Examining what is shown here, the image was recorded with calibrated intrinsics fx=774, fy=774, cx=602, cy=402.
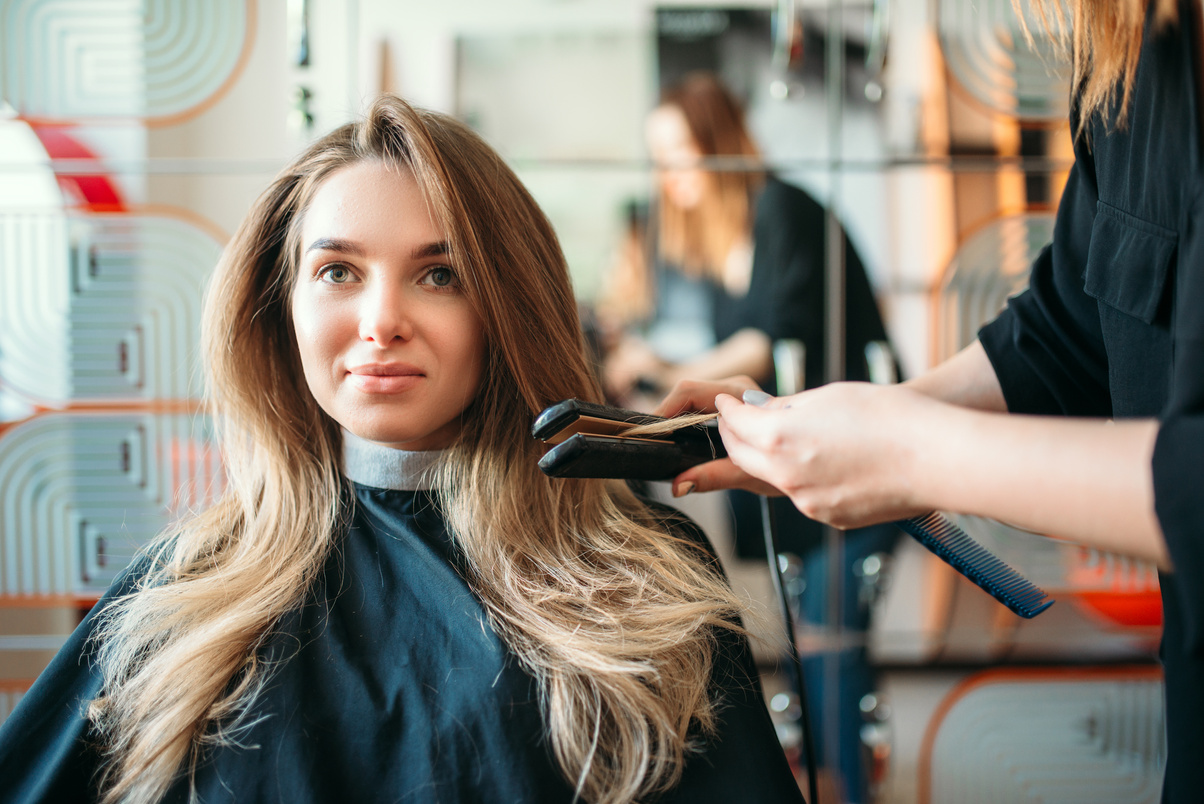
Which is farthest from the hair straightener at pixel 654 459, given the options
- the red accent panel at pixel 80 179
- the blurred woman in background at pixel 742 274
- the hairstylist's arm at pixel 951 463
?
the red accent panel at pixel 80 179

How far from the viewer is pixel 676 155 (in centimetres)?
186

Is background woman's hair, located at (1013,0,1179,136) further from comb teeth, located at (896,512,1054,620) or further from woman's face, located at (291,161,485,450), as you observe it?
woman's face, located at (291,161,485,450)

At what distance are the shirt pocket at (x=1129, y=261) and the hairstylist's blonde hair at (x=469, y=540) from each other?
1.75 feet

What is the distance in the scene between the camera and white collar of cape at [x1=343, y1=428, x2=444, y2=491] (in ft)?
3.33

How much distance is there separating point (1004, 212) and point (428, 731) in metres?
1.78

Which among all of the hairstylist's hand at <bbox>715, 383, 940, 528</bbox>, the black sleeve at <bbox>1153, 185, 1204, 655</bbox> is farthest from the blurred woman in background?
the black sleeve at <bbox>1153, 185, 1204, 655</bbox>

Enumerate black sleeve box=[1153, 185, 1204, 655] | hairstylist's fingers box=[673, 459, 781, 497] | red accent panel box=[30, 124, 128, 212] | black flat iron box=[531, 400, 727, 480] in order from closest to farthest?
1. black sleeve box=[1153, 185, 1204, 655]
2. black flat iron box=[531, 400, 727, 480]
3. hairstylist's fingers box=[673, 459, 781, 497]
4. red accent panel box=[30, 124, 128, 212]

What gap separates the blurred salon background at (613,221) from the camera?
5.84ft

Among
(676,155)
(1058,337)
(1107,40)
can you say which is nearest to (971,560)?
(1058,337)

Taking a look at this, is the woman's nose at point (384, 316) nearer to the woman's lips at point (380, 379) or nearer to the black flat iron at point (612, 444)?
the woman's lips at point (380, 379)

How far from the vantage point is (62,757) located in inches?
32.6

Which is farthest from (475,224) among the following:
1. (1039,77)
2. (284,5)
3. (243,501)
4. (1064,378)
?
(1039,77)

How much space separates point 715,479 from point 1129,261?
0.49m

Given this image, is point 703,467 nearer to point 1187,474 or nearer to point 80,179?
point 1187,474
